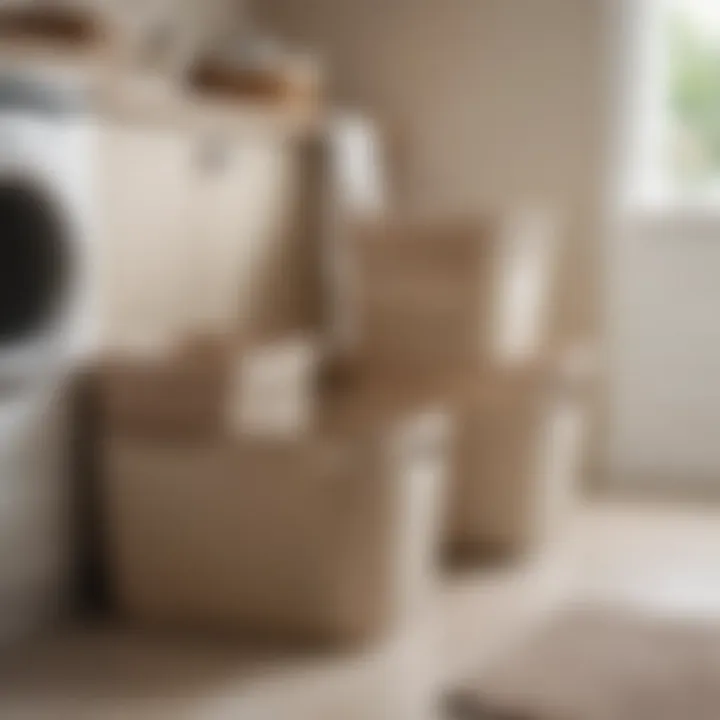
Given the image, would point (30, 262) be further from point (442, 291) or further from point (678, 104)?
point (678, 104)

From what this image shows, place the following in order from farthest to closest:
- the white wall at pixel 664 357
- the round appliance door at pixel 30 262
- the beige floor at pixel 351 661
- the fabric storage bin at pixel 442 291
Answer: the white wall at pixel 664 357 < the fabric storage bin at pixel 442 291 < the round appliance door at pixel 30 262 < the beige floor at pixel 351 661

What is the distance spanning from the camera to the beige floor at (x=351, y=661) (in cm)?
203

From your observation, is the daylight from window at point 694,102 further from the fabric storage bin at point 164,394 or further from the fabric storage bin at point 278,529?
the fabric storage bin at point 164,394

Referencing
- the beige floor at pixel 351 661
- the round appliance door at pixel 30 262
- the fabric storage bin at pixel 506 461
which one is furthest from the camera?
the fabric storage bin at pixel 506 461

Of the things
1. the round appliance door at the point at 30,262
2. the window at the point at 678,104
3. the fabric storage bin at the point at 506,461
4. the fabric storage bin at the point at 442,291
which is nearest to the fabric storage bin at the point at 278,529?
the round appliance door at the point at 30,262

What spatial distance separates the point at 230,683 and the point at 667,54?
2176mm

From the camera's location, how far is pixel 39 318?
240 centimetres

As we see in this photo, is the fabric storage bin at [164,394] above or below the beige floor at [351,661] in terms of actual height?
above

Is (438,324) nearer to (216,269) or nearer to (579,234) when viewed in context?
(216,269)

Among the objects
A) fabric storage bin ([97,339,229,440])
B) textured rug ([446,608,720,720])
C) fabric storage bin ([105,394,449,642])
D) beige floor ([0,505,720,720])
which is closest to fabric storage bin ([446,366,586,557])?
beige floor ([0,505,720,720])

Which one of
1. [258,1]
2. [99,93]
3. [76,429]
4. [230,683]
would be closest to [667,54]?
[258,1]

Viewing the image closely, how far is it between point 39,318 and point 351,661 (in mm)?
800

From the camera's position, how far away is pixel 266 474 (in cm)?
231

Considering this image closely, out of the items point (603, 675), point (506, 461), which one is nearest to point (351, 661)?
point (603, 675)
